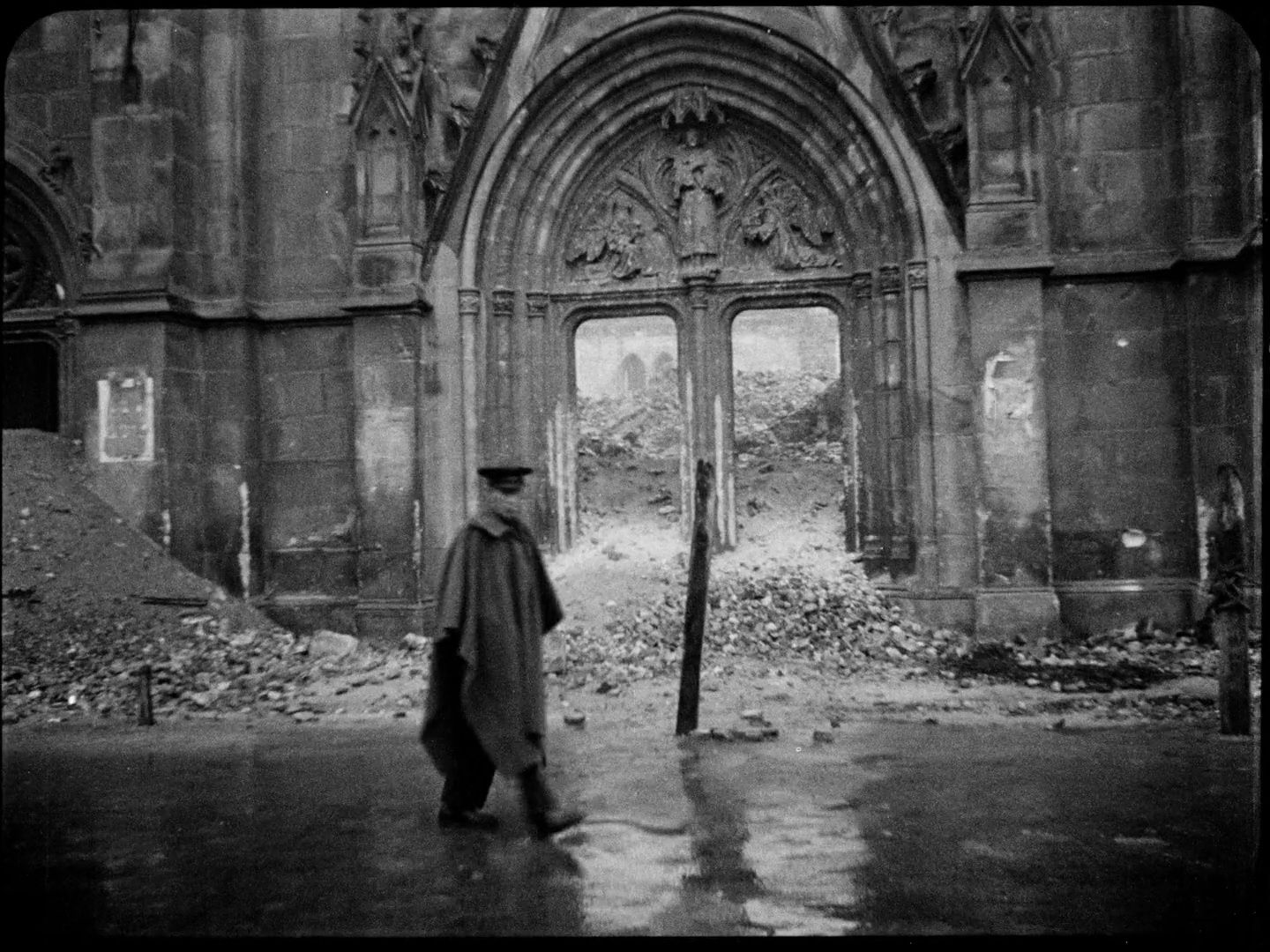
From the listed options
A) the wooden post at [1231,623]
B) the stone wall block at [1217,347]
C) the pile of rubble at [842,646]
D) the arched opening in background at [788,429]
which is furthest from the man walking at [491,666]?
the stone wall block at [1217,347]

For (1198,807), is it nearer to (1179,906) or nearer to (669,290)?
(1179,906)

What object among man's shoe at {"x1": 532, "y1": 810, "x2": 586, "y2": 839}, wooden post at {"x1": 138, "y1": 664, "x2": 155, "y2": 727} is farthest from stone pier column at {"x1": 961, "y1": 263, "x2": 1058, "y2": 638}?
wooden post at {"x1": 138, "y1": 664, "x2": 155, "y2": 727}

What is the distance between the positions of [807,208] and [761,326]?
1174 cm

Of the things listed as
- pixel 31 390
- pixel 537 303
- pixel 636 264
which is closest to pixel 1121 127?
pixel 636 264

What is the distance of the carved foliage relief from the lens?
36.6ft

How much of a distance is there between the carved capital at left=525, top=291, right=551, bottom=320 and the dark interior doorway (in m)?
5.87

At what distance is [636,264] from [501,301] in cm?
162

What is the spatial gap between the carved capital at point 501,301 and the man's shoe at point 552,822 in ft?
23.4

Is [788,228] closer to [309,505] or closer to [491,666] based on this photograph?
Answer: [309,505]

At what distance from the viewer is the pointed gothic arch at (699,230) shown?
1052cm

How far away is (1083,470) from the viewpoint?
32.6 feet

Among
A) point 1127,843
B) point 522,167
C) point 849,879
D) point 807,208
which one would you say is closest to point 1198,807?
point 1127,843

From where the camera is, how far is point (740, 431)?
19.1 meters

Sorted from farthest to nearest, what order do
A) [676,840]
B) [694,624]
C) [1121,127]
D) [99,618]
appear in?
1. [1121,127]
2. [99,618]
3. [694,624]
4. [676,840]
